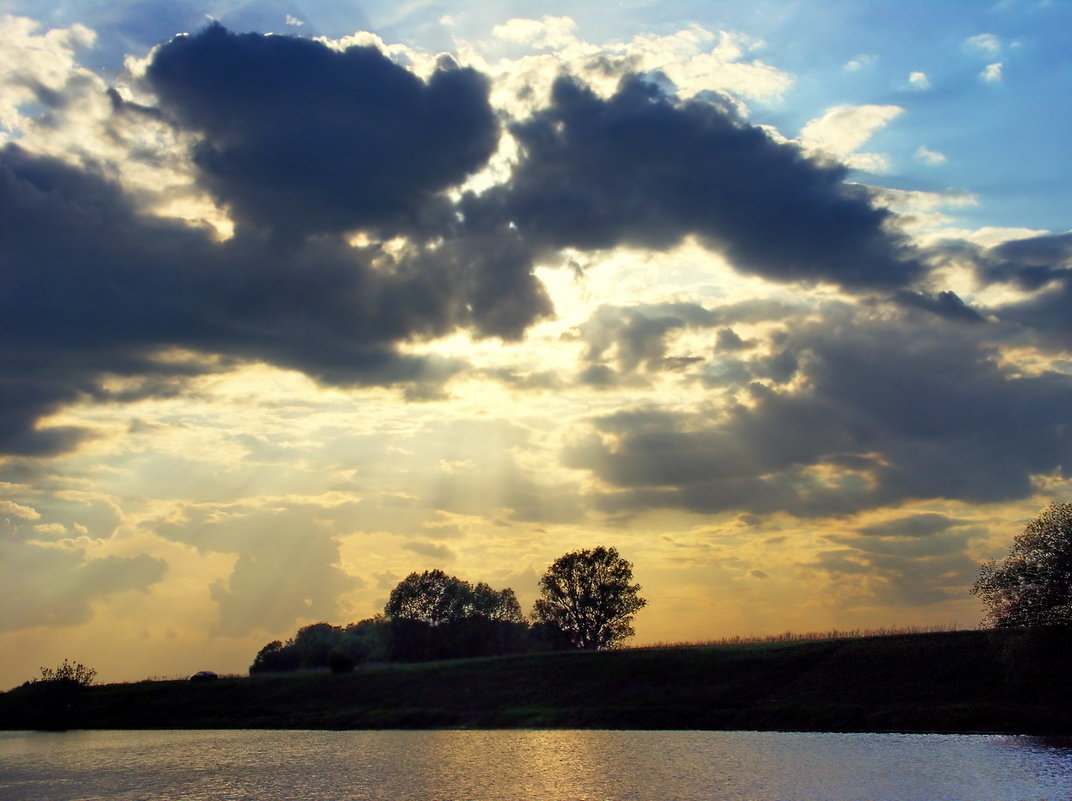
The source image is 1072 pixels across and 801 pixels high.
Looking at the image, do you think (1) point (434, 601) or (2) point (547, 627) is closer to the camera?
(2) point (547, 627)

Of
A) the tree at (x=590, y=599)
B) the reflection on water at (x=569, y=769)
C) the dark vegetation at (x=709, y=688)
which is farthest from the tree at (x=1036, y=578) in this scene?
the tree at (x=590, y=599)

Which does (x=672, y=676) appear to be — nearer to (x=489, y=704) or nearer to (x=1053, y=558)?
(x=489, y=704)

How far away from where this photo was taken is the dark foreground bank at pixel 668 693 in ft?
255

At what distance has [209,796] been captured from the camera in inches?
2163

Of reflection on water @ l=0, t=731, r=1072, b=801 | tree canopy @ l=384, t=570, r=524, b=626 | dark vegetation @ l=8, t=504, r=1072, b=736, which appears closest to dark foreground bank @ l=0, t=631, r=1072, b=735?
dark vegetation @ l=8, t=504, r=1072, b=736

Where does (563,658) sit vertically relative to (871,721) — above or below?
above

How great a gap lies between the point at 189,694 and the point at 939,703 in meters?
98.0

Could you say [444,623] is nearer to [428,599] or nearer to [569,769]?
[428,599]

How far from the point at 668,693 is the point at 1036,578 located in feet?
123

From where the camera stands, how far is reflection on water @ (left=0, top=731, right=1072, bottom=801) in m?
49.7

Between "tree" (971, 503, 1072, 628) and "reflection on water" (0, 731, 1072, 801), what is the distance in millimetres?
20929

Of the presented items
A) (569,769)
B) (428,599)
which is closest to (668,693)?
(569,769)

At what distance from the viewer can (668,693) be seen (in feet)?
310

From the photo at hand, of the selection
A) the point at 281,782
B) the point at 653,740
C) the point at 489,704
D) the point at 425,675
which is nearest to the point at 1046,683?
the point at 653,740
